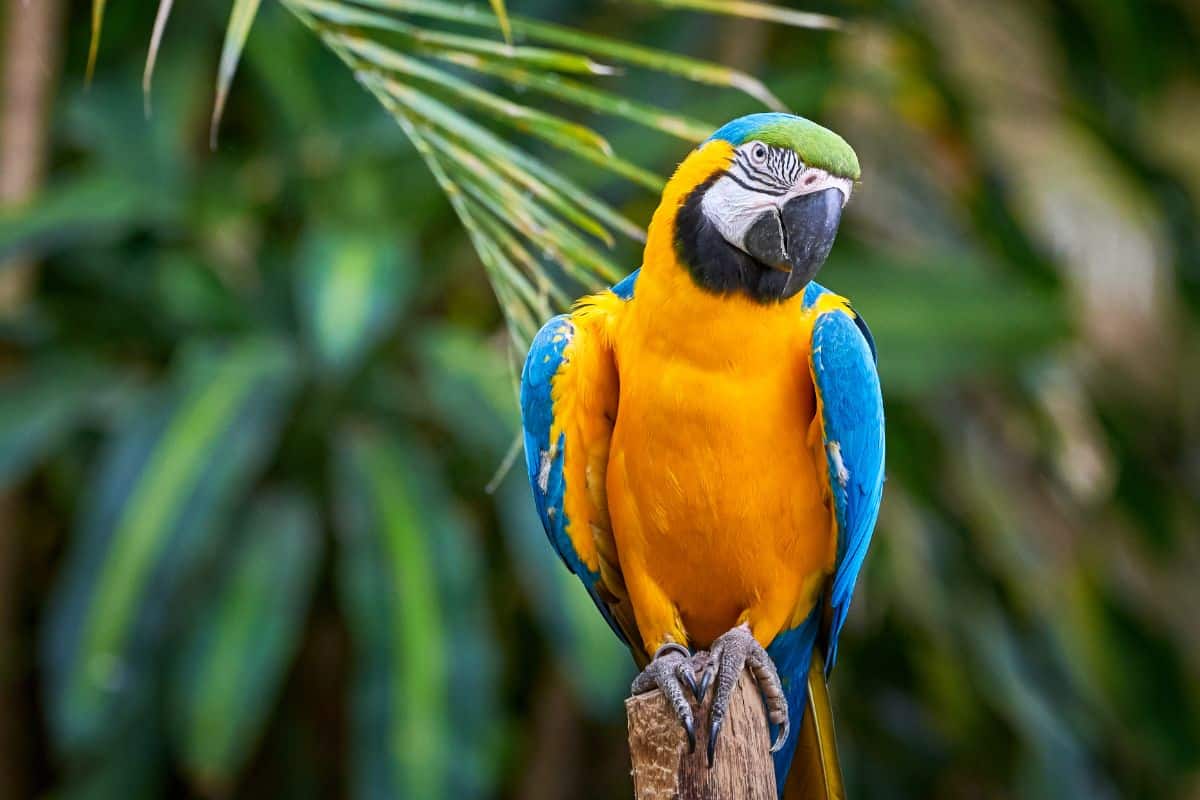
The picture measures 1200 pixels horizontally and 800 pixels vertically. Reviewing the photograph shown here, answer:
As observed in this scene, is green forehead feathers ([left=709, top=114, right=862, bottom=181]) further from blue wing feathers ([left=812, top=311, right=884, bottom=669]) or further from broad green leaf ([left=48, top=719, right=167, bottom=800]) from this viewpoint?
broad green leaf ([left=48, top=719, right=167, bottom=800])

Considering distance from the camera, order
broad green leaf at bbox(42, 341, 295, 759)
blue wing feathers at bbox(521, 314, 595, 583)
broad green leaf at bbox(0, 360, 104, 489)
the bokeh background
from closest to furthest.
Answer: blue wing feathers at bbox(521, 314, 595, 583) → broad green leaf at bbox(42, 341, 295, 759) → the bokeh background → broad green leaf at bbox(0, 360, 104, 489)

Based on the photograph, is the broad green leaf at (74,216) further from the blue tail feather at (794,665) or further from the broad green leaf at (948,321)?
the blue tail feather at (794,665)

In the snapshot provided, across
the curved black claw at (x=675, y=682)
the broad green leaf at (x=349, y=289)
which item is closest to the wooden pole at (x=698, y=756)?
the curved black claw at (x=675, y=682)

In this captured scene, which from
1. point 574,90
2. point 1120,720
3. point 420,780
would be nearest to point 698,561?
point 574,90

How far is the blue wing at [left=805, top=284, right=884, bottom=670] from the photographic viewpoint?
1835 mm

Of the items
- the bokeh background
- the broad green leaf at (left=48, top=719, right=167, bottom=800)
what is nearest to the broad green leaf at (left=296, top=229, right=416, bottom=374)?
the bokeh background

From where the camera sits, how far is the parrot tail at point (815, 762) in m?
1.97

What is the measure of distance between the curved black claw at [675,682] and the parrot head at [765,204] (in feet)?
1.64

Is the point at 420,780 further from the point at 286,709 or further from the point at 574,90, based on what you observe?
the point at 574,90

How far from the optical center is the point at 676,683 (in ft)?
5.82

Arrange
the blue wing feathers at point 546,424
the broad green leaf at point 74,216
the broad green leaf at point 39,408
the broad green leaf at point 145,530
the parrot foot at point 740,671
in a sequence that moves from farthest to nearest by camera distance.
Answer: the broad green leaf at point 39,408 < the broad green leaf at point 74,216 < the broad green leaf at point 145,530 < the blue wing feathers at point 546,424 < the parrot foot at point 740,671

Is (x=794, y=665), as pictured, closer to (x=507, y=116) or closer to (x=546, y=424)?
(x=546, y=424)

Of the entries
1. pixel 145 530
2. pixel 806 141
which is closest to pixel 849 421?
pixel 806 141

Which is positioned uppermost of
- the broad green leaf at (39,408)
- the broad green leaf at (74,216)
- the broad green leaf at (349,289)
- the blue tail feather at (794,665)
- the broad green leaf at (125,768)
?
the blue tail feather at (794,665)
